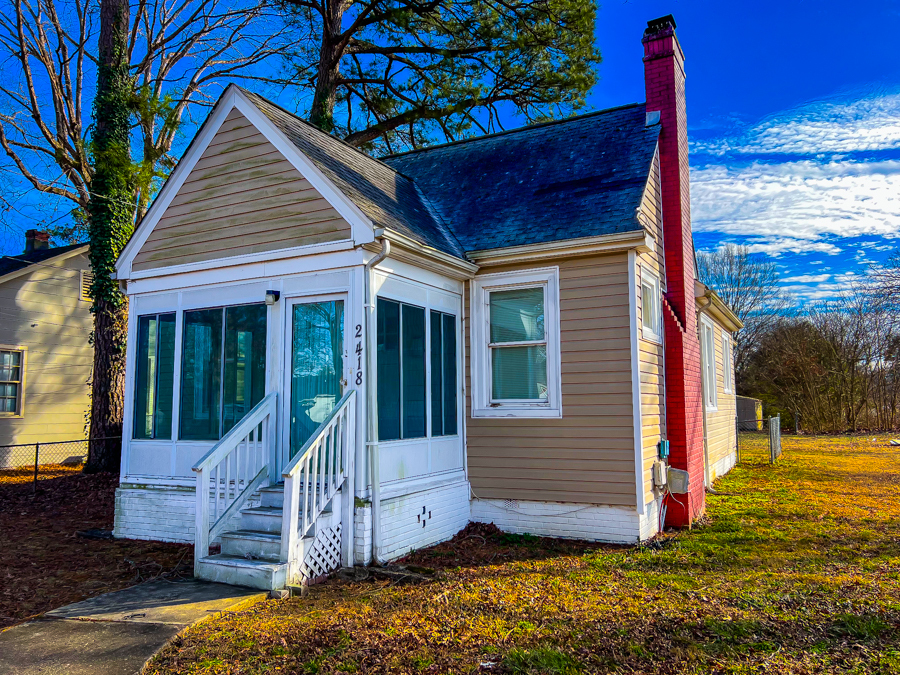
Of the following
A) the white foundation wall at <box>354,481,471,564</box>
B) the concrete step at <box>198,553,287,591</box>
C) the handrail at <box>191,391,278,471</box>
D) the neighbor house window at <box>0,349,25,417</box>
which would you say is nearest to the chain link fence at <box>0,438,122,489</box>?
the neighbor house window at <box>0,349,25,417</box>

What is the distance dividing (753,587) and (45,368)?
56.2ft

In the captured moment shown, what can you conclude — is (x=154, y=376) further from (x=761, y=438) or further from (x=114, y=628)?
(x=761, y=438)

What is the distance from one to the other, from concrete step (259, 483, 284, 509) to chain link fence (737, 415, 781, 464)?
41.4 ft

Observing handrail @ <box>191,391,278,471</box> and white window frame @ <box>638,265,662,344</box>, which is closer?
handrail @ <box>191,391,278,471</box>

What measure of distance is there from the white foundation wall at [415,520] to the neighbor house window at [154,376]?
297 cm

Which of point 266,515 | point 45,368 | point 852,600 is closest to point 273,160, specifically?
point 266,515

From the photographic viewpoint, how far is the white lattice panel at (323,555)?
228 inches

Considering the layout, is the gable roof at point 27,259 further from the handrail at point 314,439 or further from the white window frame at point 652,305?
the white window frame at point 652,305

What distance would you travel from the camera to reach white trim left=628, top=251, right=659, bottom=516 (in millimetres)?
7109

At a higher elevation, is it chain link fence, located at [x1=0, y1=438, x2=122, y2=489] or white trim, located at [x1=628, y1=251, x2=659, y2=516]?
white trim, located at [x1=628, y1=251, x2=659, y2=516]

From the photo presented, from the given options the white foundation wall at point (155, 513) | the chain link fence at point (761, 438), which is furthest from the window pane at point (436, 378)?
the chain link fence at point (761, 438)

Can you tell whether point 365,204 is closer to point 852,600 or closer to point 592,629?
point 592,629

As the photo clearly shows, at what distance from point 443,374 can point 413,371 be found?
0.62m

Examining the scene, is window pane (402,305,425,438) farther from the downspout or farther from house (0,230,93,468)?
house (0,230,93,468)
